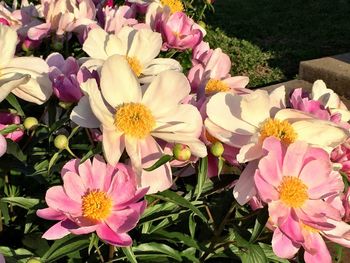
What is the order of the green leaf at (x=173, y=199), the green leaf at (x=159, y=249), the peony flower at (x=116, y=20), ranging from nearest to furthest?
the green leaf at (x=173, y=199), the green leaf at (x=159, y=249), the peony flower at (x=116, y=20)

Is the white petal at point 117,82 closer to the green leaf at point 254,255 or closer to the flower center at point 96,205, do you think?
the flower center at point 96,205

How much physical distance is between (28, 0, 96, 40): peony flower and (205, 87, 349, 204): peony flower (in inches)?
19.3

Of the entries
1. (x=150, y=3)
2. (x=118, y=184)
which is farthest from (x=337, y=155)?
(x=150, y=3)

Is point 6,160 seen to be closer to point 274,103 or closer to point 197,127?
point 197,127

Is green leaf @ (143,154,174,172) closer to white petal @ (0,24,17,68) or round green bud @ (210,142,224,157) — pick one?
round green bud @ (210,142,224,157)

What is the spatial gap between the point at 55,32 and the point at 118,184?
2.01ft

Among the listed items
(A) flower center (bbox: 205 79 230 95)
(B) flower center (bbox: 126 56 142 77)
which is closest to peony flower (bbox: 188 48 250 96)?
(A) flower center (bbox: 205 79 230 95)

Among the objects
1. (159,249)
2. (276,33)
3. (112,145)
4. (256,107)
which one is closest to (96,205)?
(112,145)

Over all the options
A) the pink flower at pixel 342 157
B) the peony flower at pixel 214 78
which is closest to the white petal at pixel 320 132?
the pink flower at pixel 342 157

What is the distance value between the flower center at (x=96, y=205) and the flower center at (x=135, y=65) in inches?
10.8

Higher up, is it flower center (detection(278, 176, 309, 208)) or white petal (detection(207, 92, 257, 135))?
white petal (detection(207, 92, 257, 135))

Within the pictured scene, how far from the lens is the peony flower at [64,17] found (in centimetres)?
146

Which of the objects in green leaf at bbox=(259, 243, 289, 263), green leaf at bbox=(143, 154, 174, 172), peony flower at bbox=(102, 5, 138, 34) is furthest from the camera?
peony flower at bbox=(102, 5, 138, 34)

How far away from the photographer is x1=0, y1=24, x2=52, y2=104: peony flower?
43.9 inches
